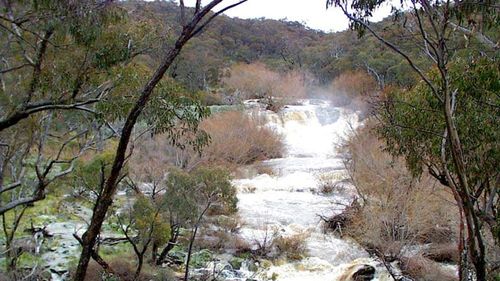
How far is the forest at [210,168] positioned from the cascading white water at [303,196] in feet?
0.27

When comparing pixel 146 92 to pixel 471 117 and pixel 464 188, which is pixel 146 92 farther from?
pixel 471 117

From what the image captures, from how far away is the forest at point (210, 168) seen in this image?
6.63 metres

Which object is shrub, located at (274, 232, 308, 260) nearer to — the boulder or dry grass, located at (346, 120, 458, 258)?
dry grass, located at (346, 120, 458, 258)

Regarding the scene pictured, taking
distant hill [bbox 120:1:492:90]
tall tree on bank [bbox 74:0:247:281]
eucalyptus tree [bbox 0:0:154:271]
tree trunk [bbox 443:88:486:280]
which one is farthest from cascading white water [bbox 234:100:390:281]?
tall tree on bank [bbox 74:0:247:281]

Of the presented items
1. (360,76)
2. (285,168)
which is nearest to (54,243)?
(285,168)

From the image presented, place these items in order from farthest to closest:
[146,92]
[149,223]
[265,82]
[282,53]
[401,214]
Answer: [282,53] < [265,82] < [401,214] < [149,223] < [146,92]

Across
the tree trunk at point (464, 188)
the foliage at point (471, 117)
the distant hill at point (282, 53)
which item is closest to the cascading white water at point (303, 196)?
the distant hill at point (282, 53)

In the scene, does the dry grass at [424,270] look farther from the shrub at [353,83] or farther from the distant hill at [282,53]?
the shrub at [353,83]

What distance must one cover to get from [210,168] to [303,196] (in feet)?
23.0

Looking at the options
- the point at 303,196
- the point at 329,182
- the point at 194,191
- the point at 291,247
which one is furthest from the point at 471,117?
the point at 329,182

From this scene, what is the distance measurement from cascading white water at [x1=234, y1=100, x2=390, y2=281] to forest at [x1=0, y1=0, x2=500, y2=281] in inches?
3.3

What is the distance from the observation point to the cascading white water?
11625 millimetres

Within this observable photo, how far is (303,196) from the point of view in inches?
699

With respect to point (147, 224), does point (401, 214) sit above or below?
below
